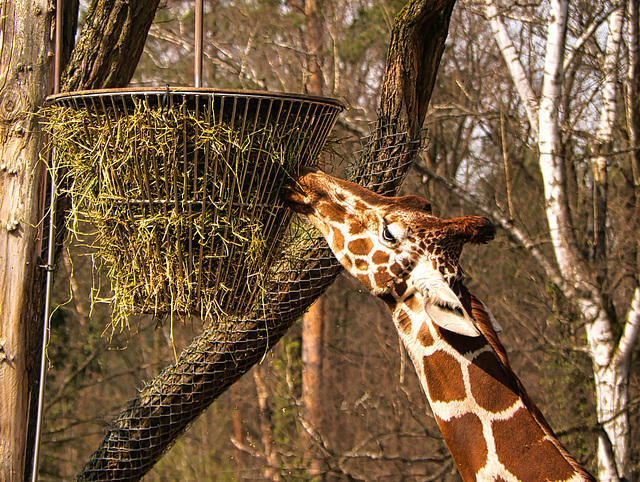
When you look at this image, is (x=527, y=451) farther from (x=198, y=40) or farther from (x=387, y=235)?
(x=198, y=40)

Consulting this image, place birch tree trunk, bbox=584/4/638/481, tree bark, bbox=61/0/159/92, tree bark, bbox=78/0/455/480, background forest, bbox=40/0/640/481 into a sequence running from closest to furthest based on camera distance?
tree bark, bbox=78/0/455/480
tree bark, bbox=61/0/159/92
birch tree trunk, bbox=584/4/638/481
background forest, bbox=40/0/640/481

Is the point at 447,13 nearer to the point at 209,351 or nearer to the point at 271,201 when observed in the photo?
the point at 271,201

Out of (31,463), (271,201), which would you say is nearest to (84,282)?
(31,463)

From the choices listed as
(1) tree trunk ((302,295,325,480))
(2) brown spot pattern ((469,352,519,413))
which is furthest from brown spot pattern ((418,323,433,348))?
(1) tree trunk ((302,295,325,480))

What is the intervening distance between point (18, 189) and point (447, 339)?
152cm

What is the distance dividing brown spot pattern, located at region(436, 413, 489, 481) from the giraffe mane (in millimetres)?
125

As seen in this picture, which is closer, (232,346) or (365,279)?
(365,279)

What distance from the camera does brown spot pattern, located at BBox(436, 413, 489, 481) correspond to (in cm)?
139

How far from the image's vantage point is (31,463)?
230cm

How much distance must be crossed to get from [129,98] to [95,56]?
1.01 m

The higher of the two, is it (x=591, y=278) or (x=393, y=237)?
(x=393, y=237)

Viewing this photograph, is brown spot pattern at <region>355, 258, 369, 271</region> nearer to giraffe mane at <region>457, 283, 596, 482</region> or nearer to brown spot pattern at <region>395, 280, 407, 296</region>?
brown spot pattern at <region>395, 280, 407, 296</region>

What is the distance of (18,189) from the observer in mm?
2145

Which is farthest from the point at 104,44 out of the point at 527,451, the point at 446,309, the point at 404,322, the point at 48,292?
the point at 527,451
